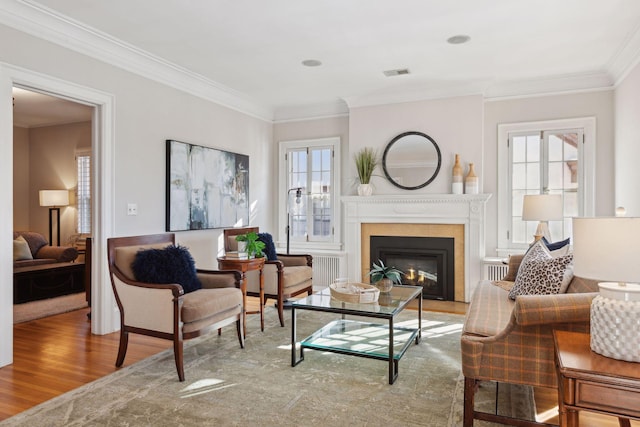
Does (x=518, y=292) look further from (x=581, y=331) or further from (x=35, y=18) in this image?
(x=35, y=18)

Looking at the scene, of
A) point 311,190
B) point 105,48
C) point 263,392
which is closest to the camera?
point 263,392

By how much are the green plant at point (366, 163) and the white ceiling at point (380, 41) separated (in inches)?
29.7

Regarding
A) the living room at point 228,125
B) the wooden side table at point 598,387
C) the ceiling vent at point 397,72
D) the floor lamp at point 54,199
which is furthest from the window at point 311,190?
the wooden side table at point 598,387

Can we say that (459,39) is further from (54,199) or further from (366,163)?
(54,199)

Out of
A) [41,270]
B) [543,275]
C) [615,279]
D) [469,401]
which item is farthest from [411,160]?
[41,270]

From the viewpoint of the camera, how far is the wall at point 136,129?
10.2ft

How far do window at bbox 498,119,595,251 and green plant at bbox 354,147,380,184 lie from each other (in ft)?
5.04

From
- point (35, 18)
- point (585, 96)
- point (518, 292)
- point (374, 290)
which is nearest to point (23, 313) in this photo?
point (35, 18)

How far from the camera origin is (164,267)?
3168 millimetres

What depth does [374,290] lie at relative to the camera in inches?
127

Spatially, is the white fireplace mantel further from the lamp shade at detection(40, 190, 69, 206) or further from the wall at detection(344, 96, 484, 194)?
the lamp shade at detection(40, 190, 69, 206)

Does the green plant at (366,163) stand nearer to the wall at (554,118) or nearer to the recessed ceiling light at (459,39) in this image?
the wall at (554,118)

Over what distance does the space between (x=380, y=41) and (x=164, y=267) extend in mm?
2685

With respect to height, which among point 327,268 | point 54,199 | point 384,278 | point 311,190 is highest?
point 311,190
